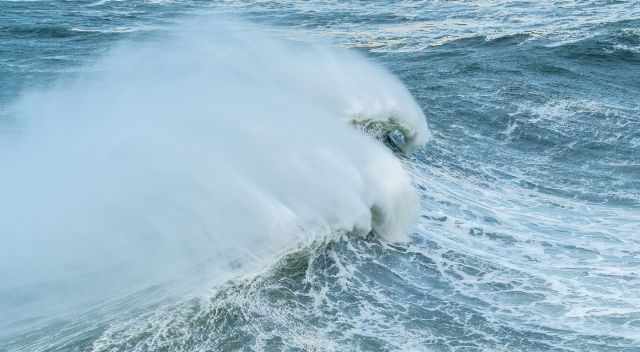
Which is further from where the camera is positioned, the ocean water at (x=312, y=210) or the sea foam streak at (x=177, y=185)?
the sea foam streak at (x=177, y=185)

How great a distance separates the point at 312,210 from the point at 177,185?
2150 mm

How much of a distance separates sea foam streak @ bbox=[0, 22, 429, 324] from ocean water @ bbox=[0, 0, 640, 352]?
40 millimetres

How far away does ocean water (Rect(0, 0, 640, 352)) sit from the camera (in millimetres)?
10148

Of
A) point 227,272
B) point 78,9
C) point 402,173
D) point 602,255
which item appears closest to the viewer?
point 227,272

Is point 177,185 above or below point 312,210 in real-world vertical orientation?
above

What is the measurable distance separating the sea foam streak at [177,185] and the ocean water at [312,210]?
40 millimetres

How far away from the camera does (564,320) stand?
1051cm

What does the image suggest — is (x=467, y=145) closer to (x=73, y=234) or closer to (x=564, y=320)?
(x=564, y=320)

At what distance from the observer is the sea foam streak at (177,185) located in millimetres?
11508

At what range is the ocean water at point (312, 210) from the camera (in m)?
10.1

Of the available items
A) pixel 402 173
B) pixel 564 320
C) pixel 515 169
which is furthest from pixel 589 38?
pixel 564 320

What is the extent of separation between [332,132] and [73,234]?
17.8 ft

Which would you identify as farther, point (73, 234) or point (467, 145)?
point (467, 145)

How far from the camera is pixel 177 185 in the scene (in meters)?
12.9
